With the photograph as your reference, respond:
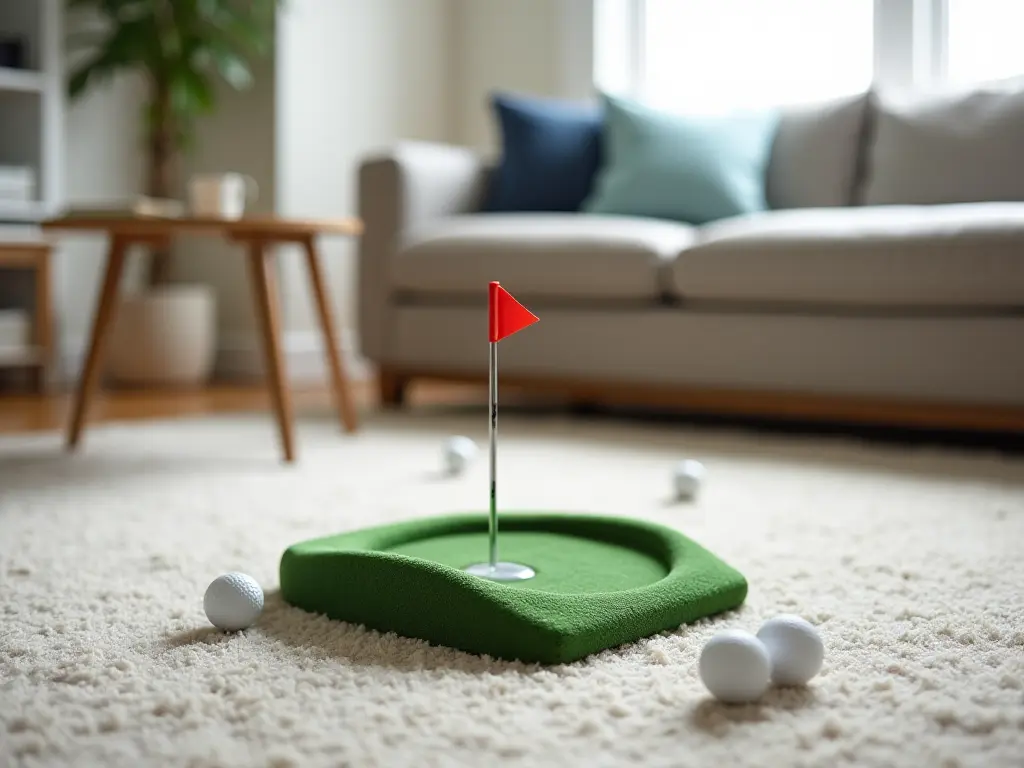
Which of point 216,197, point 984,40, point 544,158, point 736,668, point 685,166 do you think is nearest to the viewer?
point 736,668

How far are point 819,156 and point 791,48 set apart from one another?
0.94m

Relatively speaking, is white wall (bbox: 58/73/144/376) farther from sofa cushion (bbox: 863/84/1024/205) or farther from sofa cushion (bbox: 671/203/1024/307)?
sofa cushion (bbox: 863/84/1024/205)

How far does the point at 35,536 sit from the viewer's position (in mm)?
1659

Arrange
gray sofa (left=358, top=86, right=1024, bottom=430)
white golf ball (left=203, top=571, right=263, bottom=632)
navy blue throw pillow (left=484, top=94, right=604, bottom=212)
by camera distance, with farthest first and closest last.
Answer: navy blue throw pillow (left=484, top=94, right=604, bottom=212) → gray sofa (left=358, top=86, right=1024, bottom=430) → white golf ball (left=203, top=571, right=263, bottom=632)

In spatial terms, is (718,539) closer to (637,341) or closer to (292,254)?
(637,341)

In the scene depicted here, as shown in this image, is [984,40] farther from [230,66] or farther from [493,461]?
[493,461]

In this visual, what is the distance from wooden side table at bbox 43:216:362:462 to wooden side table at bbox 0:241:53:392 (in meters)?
1.35

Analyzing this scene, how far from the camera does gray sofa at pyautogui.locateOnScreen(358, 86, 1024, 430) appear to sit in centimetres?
241

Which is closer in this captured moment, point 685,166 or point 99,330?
point 99,330

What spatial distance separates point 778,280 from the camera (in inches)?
102

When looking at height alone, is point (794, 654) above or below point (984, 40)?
below

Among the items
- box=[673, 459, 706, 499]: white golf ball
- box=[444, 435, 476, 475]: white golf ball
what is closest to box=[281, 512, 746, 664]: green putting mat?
box=[673, 459, 706, 499]: white golf ball

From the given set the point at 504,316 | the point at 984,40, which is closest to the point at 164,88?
the point at 984,40

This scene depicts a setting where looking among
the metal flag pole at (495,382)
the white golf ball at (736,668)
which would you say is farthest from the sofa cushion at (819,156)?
the white golf ball at (736,668)
